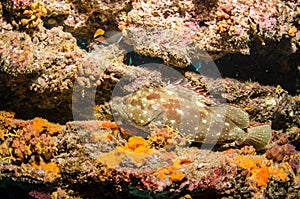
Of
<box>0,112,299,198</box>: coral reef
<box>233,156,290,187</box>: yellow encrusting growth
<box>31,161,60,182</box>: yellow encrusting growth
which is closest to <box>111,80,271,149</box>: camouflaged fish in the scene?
<box>0,112,299,198</box>: coral reef

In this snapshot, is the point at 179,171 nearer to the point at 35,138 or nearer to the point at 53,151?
the point at 53,151

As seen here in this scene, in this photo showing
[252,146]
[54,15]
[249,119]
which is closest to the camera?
[54,15]

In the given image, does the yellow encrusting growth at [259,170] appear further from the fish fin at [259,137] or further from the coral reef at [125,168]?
the fish fin at [259,137]

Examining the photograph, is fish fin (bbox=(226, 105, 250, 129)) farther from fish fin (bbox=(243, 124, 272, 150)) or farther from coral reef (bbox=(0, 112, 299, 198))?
coral reef (bbox=(0, 112, 299, 198))

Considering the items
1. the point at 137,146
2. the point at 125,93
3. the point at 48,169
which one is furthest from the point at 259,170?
the point at 48,169

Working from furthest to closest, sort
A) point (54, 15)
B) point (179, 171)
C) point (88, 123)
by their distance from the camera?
point (54, 15)
point (88, 123)
point (179, 171)

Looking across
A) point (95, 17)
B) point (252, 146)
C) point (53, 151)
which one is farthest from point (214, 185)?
point (95, 17)
